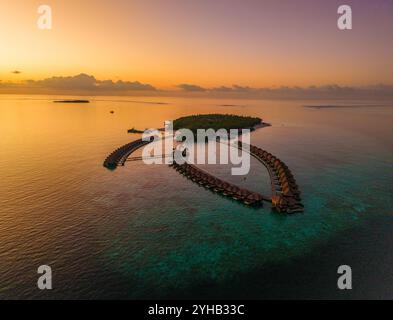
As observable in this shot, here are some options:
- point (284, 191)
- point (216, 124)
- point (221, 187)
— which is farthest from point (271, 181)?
point (216, 124)

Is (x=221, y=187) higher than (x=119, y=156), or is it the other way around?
(x=119, y=156)

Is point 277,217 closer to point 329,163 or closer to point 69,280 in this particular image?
point 69,280

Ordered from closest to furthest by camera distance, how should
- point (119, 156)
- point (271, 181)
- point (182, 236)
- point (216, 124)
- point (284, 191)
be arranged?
point (182, 236), point (284, 191), point (271, 181), point (119, 156), point (216, 124)

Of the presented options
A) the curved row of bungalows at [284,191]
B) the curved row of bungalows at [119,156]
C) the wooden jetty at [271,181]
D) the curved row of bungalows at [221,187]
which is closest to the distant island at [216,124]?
the curved row of bungalows at [119,156]

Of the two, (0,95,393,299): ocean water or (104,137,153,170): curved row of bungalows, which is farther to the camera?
(104,137,153,170): curved row of bungalows

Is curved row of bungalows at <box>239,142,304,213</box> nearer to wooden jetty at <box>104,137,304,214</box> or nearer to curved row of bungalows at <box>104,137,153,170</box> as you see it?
wooden jetty at <box>104,137,304,214</box>

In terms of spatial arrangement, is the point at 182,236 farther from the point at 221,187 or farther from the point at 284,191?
the point at 284,191

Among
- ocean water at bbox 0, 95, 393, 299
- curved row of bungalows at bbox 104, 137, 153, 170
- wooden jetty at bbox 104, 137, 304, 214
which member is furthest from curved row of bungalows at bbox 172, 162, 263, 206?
curved row of bungalows at bbox 104, 137, 153, 170

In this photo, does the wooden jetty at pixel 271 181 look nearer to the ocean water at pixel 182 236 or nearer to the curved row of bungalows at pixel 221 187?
the curved row of bungalows at pixel 221 187

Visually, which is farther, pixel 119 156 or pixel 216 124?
pixel 216 124
